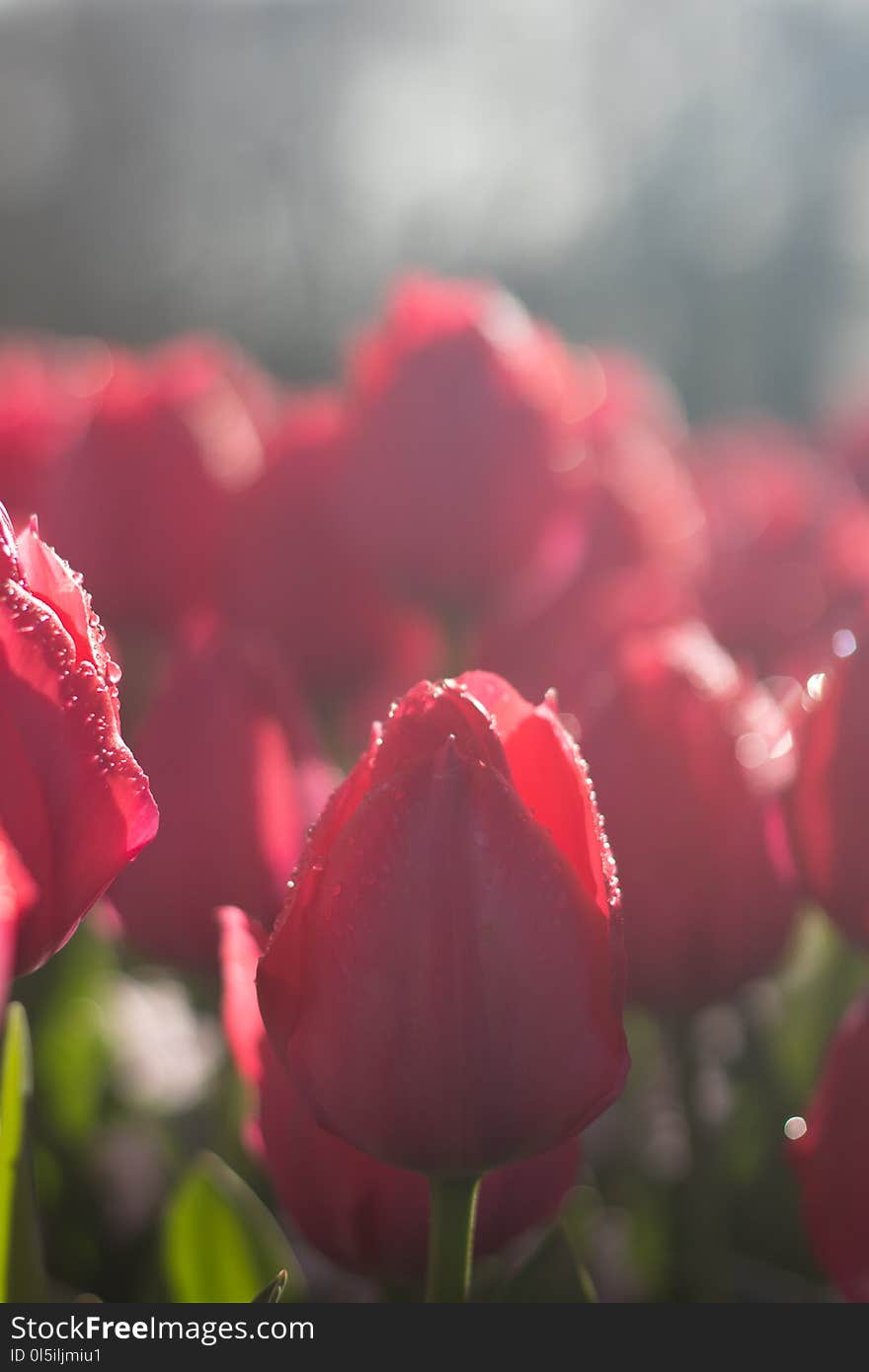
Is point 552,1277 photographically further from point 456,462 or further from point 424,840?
point 456,462

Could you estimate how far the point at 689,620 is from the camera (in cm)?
49

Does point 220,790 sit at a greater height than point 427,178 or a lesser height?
greater

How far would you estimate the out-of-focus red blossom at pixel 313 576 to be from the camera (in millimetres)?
596

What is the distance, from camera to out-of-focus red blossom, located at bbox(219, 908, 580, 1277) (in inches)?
12.4

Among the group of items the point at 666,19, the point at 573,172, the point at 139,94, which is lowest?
the point at 139,94

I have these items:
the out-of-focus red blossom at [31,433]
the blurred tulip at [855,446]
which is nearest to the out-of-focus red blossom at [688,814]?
the out-of-focus red blossom at [31,433]

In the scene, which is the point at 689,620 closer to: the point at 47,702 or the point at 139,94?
the point at 47,702

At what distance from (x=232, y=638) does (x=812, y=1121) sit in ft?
0.67

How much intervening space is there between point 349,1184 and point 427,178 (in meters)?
4.00

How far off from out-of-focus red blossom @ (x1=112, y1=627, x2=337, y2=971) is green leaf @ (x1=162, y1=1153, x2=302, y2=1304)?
0.07 meters

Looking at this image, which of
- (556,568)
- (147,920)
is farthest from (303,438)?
(147,920)

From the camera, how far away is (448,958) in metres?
0.26

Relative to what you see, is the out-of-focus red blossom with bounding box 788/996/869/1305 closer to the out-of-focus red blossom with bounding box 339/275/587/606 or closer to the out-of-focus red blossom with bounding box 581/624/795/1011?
the out-of-focus red blossom with bounding box 581/624/795/1011

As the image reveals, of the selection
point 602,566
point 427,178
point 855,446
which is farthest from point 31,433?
point 427,178
